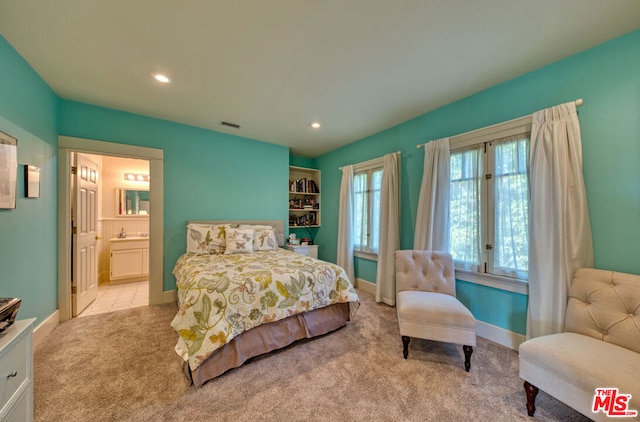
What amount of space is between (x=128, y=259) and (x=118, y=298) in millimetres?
910

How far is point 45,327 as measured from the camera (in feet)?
7.58

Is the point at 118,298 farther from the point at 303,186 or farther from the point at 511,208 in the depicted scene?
the point at 511,208

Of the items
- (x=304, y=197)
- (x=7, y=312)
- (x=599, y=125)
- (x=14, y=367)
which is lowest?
(x=14, y=367)

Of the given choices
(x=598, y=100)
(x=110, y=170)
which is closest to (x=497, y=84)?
(x=598, y=100)

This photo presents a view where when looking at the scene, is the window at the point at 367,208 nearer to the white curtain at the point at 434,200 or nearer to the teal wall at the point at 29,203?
the white curtain at the point at 434,200

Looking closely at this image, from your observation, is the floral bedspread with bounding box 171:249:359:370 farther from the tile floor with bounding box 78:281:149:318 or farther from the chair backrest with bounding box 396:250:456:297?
the tile floor with bounding box 78:281:149:318

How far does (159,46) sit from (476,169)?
10.4 ft

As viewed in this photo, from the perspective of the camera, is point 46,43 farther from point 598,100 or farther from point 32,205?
point 598,100

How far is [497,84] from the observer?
91.0 inches

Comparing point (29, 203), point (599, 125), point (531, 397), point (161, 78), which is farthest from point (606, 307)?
point (29, 203)

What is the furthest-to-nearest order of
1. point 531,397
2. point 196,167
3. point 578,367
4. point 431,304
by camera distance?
point 196,167, point 431,304, point 531,397, point 578,367

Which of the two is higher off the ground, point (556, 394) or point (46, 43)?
point (46, 43)

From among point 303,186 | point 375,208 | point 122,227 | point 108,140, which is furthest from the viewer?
point 303,186

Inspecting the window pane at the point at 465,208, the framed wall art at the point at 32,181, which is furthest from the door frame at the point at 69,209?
the window pane at the point at 465,208
